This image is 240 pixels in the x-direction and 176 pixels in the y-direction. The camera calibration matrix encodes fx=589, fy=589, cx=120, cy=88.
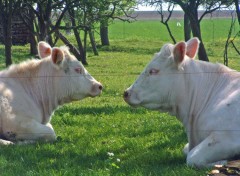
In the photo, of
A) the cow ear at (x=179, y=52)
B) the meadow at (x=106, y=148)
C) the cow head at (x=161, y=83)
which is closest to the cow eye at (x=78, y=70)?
the meadow at (x=106, y=148)

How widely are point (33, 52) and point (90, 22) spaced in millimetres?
6265

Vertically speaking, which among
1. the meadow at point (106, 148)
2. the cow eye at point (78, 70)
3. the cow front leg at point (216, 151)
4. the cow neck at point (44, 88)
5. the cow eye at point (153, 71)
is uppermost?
the cow eye at point (153, 71)

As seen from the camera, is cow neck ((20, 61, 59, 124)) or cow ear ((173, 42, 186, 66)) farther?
cow neck ((20, 61, 59, 124))

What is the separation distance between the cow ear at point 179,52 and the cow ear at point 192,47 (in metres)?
0.58

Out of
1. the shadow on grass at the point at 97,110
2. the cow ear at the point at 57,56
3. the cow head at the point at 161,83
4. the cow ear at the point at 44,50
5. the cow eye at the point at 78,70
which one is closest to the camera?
the cow head at the point at 161,83

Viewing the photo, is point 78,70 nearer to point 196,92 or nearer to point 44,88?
point 44,88

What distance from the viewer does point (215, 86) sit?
7.61m

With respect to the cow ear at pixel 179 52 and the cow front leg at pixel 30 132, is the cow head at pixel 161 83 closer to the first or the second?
the cow ear at pixel 179 52

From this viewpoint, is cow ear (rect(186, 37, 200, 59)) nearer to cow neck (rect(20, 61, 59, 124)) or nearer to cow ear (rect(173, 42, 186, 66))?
cow ear (rect(173, 42, 186, 66))

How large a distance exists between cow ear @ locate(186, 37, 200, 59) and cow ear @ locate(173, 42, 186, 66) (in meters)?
0.58

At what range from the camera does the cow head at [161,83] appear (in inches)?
300

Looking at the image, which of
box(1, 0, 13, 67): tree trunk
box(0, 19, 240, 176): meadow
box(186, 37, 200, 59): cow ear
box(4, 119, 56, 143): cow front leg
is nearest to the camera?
box(0, 19, 240, 176): meadow

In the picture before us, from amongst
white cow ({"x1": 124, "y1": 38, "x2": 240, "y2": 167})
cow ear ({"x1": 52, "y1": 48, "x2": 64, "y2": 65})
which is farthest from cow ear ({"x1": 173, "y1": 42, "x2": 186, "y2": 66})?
cow ear ({"x1": 52, "y1": 48, "x2": 64, "y2": 65})

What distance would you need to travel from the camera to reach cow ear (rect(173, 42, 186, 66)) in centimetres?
742
